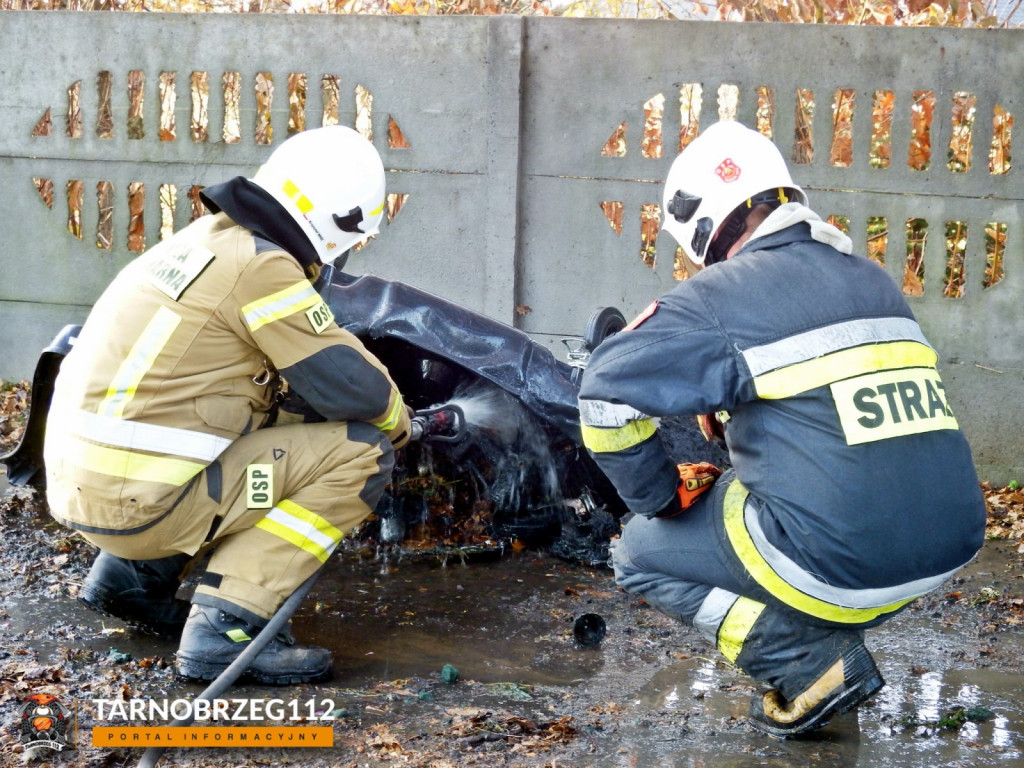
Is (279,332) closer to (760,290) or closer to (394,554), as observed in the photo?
(760,290)

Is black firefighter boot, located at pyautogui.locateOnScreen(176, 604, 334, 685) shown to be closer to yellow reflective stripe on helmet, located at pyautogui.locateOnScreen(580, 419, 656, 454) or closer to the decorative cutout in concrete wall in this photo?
yellow reflective stripe on helmet, located at pyautogui.locateOnScreen(580, 419, 656, 454)

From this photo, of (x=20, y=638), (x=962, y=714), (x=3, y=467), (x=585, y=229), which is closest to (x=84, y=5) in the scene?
(x=3, y=467)

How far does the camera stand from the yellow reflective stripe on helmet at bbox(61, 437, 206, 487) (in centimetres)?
288

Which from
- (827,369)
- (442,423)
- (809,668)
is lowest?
(809,668)

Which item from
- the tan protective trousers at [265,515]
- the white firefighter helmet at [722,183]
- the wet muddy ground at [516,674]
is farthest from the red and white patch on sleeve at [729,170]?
the wet muddy ground at [516,674]

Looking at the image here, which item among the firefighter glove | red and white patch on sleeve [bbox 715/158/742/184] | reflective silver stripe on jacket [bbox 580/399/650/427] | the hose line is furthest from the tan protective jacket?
red and white patch on sleeve [bbox 715/158/742/184]

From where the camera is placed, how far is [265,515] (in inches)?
122

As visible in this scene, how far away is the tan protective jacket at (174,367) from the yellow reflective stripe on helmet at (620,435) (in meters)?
0.75

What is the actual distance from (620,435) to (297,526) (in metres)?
1.01

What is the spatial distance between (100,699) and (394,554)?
1524 mm

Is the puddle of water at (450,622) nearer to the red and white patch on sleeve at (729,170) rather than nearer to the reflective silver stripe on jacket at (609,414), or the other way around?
the reflective silver stripe on jacket at (609,414)

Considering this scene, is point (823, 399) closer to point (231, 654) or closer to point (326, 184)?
point (326, 184)

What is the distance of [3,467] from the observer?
517 cm

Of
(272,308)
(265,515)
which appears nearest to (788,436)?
(272,308)
